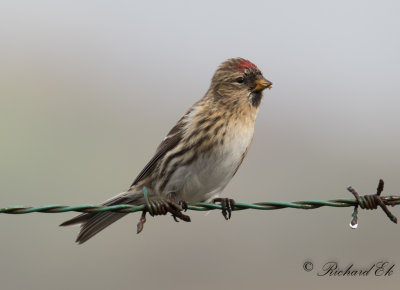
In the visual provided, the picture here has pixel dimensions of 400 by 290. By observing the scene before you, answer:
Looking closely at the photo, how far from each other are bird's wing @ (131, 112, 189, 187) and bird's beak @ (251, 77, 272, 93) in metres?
0.75

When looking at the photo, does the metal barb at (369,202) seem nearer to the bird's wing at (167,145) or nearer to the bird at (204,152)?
the bird at (204,152)

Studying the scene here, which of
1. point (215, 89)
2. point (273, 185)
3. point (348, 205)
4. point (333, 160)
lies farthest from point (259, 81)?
point (333, 160)

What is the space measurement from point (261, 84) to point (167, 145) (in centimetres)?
109

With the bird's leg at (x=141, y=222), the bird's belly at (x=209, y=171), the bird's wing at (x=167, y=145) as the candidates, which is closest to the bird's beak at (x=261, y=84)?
the bird's belly at (x=209, y=171)

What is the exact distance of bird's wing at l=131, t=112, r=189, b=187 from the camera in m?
7.77

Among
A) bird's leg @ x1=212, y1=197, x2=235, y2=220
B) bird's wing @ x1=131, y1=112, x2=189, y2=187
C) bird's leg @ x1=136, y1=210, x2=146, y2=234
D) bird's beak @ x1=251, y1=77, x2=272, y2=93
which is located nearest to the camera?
bird's leg @ x1=136, y1=210, x2=146, y2=234

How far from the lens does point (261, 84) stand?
7945 millimetres

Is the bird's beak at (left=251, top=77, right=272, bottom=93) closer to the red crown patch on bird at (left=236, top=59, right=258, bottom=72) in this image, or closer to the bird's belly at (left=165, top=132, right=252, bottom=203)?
the red crown patch on bird at (left=236, top=59, right=258, bottom=72)

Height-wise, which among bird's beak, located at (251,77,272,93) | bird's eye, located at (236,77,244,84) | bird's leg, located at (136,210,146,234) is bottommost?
bird's leg, located at (136,210,146,234)

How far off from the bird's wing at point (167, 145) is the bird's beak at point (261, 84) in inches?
29.7

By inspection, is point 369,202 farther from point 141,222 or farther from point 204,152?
point 204,152

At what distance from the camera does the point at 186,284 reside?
17.9 metres

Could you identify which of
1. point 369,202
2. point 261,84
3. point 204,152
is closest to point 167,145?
point 204,152

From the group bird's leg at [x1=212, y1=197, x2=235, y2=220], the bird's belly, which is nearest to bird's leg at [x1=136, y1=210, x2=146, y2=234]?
bird's leg at [x1=212, y1=197, x2=235, y2=220]
